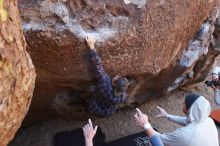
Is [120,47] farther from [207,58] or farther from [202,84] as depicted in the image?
[202,84]

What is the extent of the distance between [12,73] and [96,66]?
1.79m

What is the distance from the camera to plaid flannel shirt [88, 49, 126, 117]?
17.0ft

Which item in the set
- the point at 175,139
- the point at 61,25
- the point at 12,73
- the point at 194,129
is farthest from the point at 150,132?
the point at 12,73

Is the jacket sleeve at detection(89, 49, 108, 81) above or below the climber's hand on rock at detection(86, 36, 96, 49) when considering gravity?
below

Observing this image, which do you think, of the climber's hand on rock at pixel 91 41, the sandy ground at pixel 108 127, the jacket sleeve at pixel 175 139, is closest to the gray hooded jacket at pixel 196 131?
the jacket sleeve at pixel 175 139

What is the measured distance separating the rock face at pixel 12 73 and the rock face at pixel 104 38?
109cm

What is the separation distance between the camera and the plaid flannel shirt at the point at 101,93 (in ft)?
17.0

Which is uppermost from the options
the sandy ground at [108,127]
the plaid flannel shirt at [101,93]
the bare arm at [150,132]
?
the bare arm at [150,132]

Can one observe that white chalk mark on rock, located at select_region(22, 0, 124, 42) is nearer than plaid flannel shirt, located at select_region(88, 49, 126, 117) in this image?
Yes

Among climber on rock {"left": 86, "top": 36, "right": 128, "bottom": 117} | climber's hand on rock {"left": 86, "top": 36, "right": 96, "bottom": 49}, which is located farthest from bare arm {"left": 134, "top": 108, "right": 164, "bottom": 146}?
climber's hand on rock {"left": 86, "top": 36, "right": 96, "bottom": 49}

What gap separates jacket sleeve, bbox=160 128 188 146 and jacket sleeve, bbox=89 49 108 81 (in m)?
0.99

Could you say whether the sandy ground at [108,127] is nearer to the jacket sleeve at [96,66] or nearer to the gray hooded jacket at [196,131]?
the jacket sleeve at [96,66]

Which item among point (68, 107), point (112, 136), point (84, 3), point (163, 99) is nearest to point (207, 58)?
point (163, 99)

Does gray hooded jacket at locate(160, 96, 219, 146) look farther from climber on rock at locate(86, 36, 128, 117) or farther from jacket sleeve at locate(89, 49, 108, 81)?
jacket sleeve at locate(89, 49, 108, 81)
